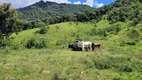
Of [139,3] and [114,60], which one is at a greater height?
[139,3]

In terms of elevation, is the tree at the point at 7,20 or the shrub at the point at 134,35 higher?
the tree at the point at 7,20

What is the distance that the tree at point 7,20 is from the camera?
4944 cm

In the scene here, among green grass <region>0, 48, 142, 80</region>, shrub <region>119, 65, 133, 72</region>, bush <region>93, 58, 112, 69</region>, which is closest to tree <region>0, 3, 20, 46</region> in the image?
green grass <region>0, 48, 142, 80</region>

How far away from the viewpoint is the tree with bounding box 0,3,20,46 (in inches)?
1946

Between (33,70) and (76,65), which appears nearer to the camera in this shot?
(33,70)

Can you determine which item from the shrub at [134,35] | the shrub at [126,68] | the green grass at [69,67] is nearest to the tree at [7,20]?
the green grass at [69,67]

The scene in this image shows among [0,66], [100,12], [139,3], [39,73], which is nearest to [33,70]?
[39,73]

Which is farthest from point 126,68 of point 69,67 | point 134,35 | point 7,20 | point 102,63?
point 134,35

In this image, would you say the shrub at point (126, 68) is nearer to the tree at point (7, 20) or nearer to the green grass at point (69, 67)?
the green grass at point (69, 67)

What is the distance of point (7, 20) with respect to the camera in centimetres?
4950

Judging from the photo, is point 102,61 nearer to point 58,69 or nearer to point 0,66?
Result: point 58,69

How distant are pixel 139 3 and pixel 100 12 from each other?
59.0 feet

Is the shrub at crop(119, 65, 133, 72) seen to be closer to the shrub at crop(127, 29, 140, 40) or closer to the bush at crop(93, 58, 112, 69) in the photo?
the bush at crop(93, 58, 112, 69)

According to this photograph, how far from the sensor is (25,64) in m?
24.2
